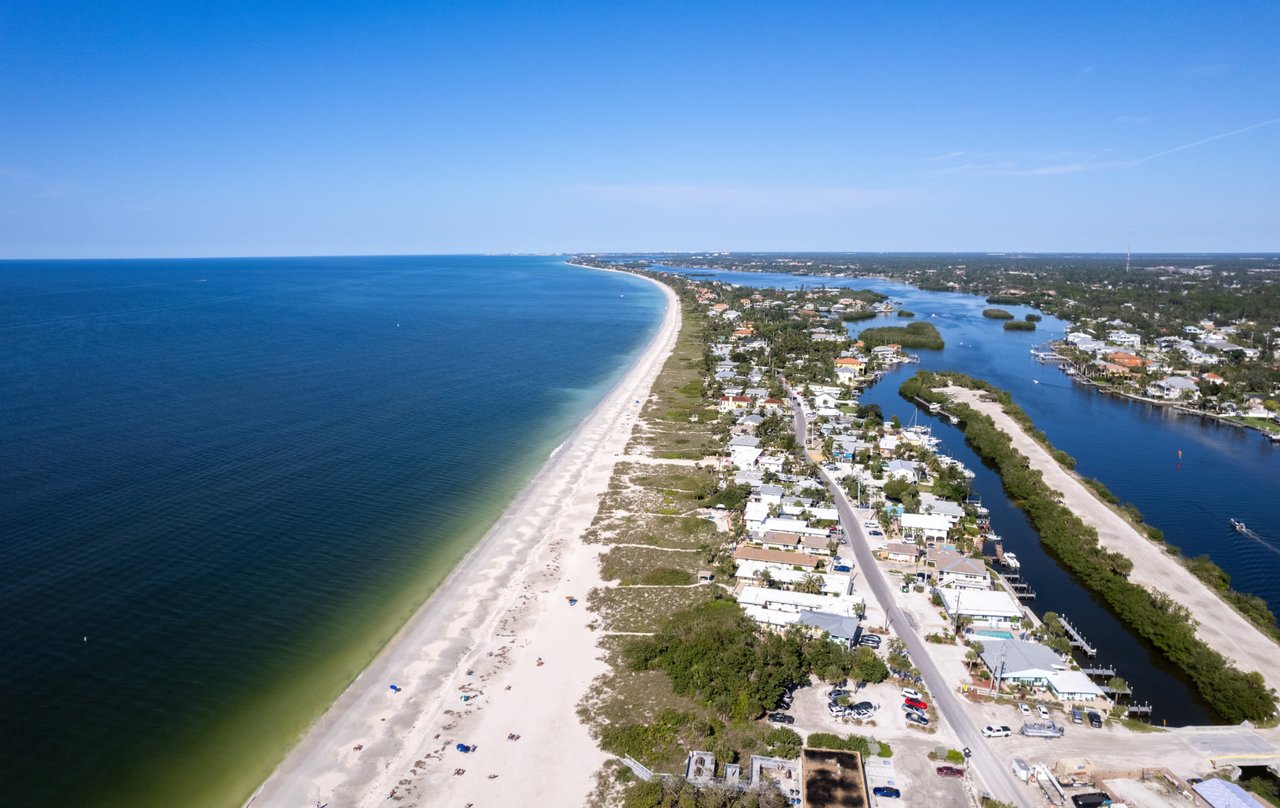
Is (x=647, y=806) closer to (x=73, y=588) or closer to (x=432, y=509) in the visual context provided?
(x=432, y=509)

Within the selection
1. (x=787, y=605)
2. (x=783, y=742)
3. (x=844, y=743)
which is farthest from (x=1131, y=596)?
(x=783, y=742)

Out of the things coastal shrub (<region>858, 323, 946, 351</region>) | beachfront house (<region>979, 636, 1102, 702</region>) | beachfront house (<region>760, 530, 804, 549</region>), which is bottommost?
beachfront house (<region>979, 636, 1102, 702</region>)

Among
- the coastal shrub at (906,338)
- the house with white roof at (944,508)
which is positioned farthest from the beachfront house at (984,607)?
the coastal shrub at (906,338)

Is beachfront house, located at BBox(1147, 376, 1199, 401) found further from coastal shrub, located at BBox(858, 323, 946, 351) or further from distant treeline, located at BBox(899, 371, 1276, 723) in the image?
distant treeline, located at BBox(899, 371, 1276, 723)

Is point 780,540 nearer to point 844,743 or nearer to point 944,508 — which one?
point 944,508

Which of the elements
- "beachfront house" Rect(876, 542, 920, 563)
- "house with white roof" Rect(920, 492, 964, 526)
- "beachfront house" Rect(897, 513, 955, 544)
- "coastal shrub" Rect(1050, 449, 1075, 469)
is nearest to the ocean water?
"beachfront house" Rect(876, 542, 920, 563)

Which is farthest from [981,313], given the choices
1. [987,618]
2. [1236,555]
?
[987,618]
